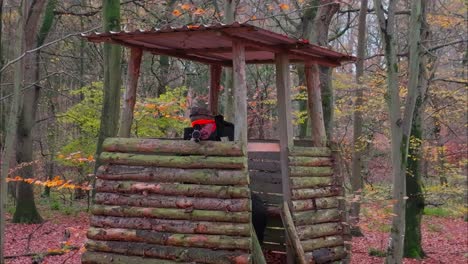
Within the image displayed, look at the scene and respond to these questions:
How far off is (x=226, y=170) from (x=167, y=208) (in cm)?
86

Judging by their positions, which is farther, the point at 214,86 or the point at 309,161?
the point at 214,86

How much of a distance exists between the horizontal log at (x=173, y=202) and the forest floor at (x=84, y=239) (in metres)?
2.87

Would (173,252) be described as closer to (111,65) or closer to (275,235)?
(275,235)

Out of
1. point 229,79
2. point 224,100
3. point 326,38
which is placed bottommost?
point 224,100

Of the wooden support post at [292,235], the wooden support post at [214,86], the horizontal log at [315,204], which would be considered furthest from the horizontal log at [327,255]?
the wooden support post at [214,86]

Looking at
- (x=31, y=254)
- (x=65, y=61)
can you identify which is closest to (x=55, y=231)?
(x=31, y=254)

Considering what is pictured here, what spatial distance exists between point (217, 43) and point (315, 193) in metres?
2.50

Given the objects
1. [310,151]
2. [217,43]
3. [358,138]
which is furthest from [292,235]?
[358,138]

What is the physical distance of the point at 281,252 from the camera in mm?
8641

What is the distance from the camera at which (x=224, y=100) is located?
15484 mm

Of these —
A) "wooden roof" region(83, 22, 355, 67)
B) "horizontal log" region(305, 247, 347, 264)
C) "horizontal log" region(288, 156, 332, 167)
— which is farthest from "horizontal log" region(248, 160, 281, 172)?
"wooden roof" region(83, 22, 355, 67)

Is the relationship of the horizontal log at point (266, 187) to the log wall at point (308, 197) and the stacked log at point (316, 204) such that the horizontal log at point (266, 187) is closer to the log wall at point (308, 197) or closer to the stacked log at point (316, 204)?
the log wall at point (308, 197)

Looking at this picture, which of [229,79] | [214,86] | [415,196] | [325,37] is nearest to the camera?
[214,86]

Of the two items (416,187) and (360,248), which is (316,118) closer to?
(416,187)
